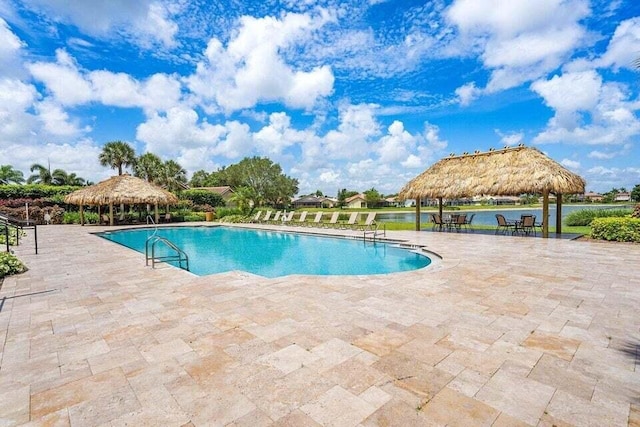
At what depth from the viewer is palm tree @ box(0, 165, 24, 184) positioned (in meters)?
28.6

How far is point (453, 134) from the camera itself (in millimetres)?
23125

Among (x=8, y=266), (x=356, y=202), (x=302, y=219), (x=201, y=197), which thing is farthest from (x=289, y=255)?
(x=356, y=202)

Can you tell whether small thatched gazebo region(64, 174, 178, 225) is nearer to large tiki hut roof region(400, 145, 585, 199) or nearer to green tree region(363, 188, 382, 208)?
large tiki hut roof region(400, 145, 585, 199)

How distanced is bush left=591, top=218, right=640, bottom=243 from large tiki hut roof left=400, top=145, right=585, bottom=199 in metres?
1.36

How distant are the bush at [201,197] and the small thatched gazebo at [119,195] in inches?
404

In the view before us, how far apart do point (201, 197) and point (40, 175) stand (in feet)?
52.7

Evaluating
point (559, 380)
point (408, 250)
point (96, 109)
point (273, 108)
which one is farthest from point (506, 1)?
point (96, 109)

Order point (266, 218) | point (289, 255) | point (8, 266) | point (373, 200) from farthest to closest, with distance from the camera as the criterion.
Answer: point (373, 200)
point (266, 218)
point (289, 255)
point (8, 266)

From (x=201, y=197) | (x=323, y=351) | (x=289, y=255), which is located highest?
(x=201, y=197)

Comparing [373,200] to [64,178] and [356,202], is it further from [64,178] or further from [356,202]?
[64,178]

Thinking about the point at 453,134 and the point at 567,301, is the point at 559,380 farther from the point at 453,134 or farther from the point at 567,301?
the point at 453,134

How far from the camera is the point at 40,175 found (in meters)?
32.0

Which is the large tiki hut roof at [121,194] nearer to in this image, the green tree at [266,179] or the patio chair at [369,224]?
the patio chair at [369,224]

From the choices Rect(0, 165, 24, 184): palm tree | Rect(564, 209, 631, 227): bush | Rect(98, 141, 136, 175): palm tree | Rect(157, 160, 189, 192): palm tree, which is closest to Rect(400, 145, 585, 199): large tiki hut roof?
Rect(564, 209, 631, 227): bush
